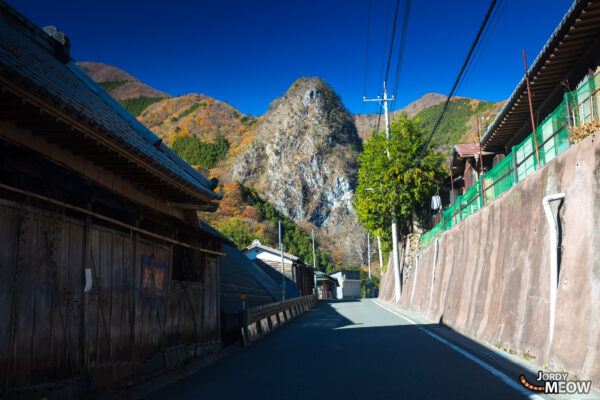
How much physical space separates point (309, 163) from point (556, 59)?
11658cm

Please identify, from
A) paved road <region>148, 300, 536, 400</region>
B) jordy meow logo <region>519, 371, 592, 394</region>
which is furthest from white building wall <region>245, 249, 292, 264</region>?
jordy meow logo <region>519, 371, 592, 394</region>

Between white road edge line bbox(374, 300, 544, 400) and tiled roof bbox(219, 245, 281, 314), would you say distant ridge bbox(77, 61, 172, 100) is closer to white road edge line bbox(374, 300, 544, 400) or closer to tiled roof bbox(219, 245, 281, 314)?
tiled roof bbox(219, 245, 281, 314)

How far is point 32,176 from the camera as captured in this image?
557 cm

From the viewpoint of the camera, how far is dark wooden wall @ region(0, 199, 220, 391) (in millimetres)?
5109

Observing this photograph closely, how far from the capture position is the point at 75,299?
6.25 m

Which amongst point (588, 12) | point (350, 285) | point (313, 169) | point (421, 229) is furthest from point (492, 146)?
point (313, 169)

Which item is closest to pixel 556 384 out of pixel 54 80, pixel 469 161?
pixel 54 80

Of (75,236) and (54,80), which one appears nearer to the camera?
(54,80)

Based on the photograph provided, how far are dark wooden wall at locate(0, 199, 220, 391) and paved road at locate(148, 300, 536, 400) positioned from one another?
43.3 inches

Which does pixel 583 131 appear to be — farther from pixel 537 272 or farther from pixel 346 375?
pixel 346 375

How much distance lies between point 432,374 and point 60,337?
5420 millimetres

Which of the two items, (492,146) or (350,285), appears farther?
(350,285)

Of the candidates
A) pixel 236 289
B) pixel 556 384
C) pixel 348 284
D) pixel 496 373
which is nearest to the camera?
pixel 556 384

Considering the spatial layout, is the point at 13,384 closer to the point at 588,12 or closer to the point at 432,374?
the point at 432,374
